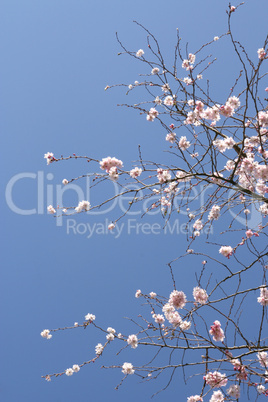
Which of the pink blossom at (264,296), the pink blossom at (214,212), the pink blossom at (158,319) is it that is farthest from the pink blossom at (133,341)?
the pink blossom at (214,212)

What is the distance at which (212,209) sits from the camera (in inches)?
167

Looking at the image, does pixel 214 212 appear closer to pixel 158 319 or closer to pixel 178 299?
pixel 178 299

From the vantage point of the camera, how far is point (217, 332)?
3523 millimetres

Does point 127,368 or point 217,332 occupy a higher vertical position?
point 217,332

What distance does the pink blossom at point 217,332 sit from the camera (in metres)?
3.52

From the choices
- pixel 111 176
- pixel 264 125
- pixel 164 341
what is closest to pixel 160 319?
pixel 164 341

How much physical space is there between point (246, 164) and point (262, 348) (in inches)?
70.5

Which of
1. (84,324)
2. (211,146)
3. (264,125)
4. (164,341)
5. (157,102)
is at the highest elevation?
(157,102)

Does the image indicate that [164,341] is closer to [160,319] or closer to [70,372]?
[160,319]

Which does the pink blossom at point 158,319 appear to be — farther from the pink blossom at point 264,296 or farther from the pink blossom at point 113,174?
the pink blossom at point 113,174

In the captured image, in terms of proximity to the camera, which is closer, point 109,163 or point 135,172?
point 109,163

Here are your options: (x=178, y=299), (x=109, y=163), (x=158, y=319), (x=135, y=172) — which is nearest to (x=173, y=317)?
(x=178, y=299)

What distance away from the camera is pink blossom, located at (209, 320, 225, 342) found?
3518mm

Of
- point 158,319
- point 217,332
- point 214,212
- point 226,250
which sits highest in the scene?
point 214,212
